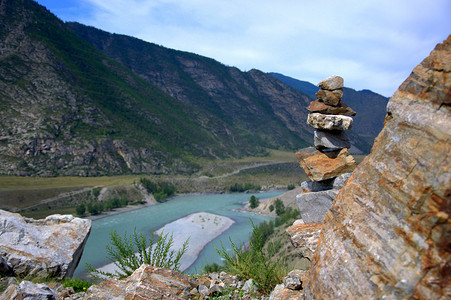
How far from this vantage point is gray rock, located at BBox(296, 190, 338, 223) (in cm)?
722

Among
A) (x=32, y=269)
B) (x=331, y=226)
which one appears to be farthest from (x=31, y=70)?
(x=331, y=226)

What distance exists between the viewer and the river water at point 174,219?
95.8 ft

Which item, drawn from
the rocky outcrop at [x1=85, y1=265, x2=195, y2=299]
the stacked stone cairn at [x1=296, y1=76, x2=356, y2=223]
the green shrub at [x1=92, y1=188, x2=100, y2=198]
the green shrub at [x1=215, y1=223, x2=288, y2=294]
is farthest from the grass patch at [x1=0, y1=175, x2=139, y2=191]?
the stacked stone cairn at [x1=296, y1=76, x2=356, y2=223]

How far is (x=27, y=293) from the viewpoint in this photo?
197 inches

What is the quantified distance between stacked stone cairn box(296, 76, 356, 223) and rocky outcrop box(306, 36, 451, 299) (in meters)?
3.47

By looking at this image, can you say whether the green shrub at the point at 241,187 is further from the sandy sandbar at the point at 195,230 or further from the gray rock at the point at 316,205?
the gray rock at the point at 316,205

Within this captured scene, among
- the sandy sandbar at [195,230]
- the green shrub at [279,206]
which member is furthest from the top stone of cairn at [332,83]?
the green shrub at [279,206]

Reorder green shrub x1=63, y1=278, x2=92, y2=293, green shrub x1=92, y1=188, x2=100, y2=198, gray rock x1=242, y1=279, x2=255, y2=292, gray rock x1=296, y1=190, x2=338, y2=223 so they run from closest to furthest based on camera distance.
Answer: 1. gray rock x1=242, y1=279, x2=255, y2=292
2. green shrub x1=63, y1=278, x2=92, y2=293
3. gray rock x1=296, y1=190, x2=338, y2=223
4. green shrub x1=92, y1=188, x2=100, y2=198

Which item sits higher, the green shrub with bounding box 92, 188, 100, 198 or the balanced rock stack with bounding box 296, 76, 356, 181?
the balanced rock stack with bounding box 296, 76, 356, 181

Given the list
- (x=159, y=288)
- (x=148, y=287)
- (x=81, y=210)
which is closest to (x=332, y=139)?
(x=159, y=288)

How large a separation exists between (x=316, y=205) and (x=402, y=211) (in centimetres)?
419

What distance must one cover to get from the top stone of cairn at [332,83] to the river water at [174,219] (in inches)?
743

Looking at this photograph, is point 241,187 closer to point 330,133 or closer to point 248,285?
point 330,133

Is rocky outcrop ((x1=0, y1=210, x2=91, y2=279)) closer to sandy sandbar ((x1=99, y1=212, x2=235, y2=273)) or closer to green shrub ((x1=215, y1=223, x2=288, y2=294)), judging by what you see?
green shrub ((x1=215, y1=223, x2=288, y2=294))
